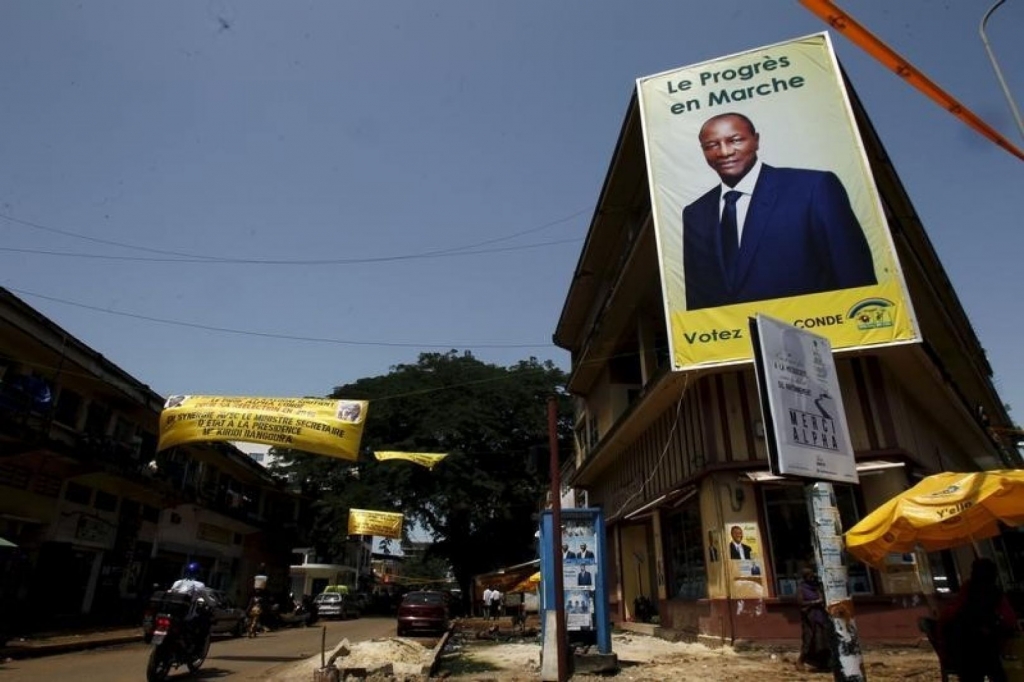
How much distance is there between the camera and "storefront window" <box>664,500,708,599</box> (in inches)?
563

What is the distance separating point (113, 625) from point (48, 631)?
153 inches

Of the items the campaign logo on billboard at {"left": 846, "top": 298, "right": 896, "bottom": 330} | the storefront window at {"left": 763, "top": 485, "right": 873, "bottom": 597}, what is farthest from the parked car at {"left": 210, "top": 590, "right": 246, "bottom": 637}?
the campaign logo on billboard at {"left": 846, "top": 298, "right": 896, "bottom": 330}

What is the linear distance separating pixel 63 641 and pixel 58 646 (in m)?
1.49

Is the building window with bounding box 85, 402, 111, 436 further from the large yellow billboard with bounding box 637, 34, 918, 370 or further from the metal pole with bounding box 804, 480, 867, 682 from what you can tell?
the metal pole with bounding box 804, 480, 867, 682

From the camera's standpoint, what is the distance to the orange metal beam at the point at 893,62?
6.85 meters

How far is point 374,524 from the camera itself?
28609 millimetres

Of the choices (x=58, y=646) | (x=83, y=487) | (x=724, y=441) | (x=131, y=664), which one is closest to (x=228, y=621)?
(x=83, y=487)

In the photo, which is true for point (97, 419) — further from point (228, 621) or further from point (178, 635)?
point (178, 635)

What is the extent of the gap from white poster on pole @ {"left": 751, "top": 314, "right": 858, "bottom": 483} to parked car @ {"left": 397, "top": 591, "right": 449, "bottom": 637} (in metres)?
18.9

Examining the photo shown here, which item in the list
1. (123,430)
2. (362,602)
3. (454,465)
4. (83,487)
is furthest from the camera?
(362,602)

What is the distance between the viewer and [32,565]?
17.8 meters

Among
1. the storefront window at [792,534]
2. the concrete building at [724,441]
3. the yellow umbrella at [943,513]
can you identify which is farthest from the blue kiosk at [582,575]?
the storefront window at [792,534]

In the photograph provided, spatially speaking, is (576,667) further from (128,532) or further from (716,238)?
(128,532)

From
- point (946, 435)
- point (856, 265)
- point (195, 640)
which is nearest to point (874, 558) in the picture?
point (856, 265)
